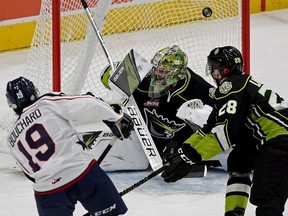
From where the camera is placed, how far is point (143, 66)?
5.84 meters

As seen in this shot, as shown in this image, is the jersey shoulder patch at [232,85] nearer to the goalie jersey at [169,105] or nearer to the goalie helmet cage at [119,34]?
the goalie jersey at [169,105]

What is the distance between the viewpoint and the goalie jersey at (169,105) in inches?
230

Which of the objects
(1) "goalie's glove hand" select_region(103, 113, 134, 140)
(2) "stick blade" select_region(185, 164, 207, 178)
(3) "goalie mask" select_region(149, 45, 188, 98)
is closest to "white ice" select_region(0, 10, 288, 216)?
(2) "stick blade" select_region(185, 164, 207, 178)

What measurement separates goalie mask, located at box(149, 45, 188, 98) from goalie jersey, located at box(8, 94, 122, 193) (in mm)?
1454

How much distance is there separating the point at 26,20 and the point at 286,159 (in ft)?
14.7

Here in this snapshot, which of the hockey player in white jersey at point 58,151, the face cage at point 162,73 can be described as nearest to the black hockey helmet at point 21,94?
the hockey player in white jersey at point 58,151

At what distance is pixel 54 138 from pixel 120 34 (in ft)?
10.2

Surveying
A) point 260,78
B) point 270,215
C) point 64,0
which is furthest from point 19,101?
point 260,78

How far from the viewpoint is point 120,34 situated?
7.33 m

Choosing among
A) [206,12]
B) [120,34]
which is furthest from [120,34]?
[206,12]

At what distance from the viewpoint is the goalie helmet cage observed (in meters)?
6.46

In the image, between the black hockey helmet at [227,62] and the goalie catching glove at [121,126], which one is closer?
the goalie catching glove at [121,126]

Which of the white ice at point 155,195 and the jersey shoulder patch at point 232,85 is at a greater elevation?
the jersey shoulder patch at point 232,85

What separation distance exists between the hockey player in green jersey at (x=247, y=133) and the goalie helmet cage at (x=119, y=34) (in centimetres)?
176
